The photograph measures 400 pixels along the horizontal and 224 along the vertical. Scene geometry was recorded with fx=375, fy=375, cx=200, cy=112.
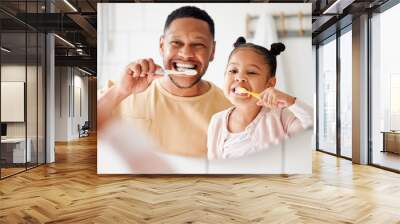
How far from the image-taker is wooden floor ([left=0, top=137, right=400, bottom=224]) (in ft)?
13.1

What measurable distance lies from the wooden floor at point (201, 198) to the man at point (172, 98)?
2.53ft

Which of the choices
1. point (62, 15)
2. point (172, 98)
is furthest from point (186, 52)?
point (62, 15)

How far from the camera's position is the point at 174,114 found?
20.7 feet

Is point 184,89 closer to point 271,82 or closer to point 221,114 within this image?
point 221,114

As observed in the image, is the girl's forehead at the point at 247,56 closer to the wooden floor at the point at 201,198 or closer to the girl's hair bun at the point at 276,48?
the girl's hair bun at the point at 276,48

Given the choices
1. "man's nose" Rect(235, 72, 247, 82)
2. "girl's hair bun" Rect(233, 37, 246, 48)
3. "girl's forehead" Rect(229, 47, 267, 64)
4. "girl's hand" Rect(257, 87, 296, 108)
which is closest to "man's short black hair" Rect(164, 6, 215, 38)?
"girl's hair bun" Rect(233, 37, 246, 48)

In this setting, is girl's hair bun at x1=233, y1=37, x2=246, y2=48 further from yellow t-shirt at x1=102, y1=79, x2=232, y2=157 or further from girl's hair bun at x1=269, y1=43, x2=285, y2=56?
yellow t-shirt at x1=102, y1=79, x2=232, y2=157

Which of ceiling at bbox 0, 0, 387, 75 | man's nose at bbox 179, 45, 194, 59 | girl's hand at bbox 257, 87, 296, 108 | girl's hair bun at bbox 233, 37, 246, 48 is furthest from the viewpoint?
ceiling at bbox 0, 0, 387, 75

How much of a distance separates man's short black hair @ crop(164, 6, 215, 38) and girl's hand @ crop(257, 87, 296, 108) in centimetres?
136

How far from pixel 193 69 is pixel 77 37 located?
681 cm

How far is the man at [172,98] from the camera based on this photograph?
626 centimetres

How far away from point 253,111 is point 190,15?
1.92m

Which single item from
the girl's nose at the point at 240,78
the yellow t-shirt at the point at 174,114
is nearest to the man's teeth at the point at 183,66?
the yellow t-shirt at the point at 174,114

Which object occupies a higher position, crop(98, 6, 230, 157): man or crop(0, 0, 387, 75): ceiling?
crop(0, 0, 387, 75): ceiling
